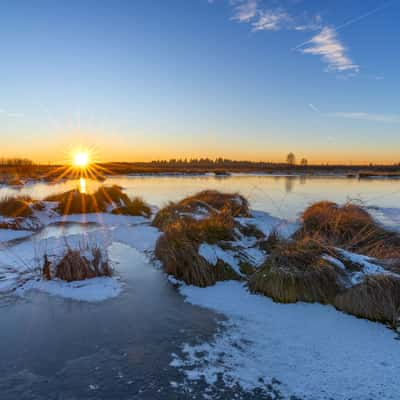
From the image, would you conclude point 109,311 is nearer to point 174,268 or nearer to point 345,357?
point 174,268

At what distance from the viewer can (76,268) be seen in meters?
5.62

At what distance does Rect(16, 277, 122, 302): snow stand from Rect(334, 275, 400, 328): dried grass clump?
3.95 metres

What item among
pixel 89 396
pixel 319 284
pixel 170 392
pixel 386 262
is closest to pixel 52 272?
pixel 89 396

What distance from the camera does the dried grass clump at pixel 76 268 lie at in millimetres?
5598

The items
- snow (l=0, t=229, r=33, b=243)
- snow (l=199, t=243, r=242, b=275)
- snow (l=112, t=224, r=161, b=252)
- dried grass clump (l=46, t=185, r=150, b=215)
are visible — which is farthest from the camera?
dried grass clump (l=46, t=185, r=150, b=215)

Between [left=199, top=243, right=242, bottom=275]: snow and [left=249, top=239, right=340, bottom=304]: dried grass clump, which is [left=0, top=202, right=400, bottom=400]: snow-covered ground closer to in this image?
[left=199, top=243, right=242, bottom=275]: snow

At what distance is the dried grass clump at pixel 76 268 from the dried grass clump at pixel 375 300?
4.52 metres

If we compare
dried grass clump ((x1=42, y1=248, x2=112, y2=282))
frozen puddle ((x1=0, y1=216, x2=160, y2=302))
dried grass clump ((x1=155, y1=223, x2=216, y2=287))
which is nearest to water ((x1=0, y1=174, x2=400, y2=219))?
dried grass clump ((x1=155, y1=223, x2=216, y2=287))

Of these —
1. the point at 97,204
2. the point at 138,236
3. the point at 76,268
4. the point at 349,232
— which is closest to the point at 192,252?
the point at 76,268

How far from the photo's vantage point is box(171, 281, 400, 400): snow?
2.90m

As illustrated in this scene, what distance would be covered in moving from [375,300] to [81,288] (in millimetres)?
5054

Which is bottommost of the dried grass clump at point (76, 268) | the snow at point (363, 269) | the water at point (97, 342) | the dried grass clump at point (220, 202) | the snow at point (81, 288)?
the water at point (97, 342)

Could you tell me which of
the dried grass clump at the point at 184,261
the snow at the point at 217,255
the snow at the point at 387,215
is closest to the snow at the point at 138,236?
the dried grass clump at the point at 184,261

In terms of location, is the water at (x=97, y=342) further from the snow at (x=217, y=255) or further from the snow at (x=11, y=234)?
the snow at (x=11, y=234)
